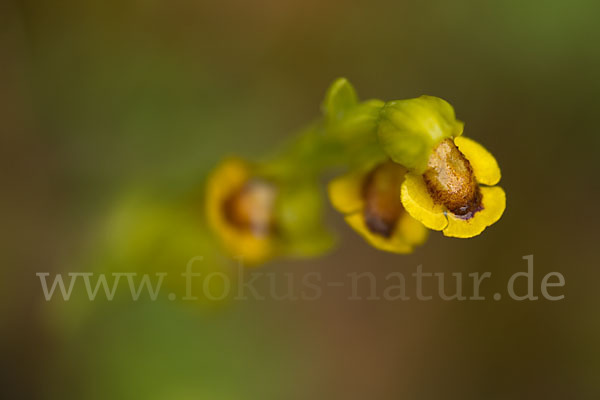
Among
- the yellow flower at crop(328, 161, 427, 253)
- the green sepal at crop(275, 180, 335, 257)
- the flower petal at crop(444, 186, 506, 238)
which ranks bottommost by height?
the flower petal at crop(444, 186, 506, 238)

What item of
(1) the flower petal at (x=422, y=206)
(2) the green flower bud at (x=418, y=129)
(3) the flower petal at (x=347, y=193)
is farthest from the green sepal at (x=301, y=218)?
(1) the flower petal at (x=422, y=206)

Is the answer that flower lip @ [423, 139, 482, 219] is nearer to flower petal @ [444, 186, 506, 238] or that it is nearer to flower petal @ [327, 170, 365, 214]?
flower petal @ [444, 186, 506, 238]

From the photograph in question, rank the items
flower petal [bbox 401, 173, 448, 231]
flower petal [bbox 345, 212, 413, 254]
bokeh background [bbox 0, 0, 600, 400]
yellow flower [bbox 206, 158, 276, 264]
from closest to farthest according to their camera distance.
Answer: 1. flower petal [bbox 401, 173, 448, 231]
2. flower petal [bbox 345, 212, 413, 254]
3. yellow flower [bbox 206, 158, 276, 264]
4. bokeh background [bbox 0, 0, 600, 400]

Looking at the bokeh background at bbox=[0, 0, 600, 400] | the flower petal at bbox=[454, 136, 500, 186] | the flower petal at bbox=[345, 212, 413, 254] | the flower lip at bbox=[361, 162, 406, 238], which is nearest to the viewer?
the flower petal at bbox=[454, 136, 500, 186]

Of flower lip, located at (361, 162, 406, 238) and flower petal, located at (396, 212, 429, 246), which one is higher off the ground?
flower lip, located at (361, 162, 406, 238)

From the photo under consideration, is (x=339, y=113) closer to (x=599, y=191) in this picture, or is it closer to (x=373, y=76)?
(x=373, y=76)

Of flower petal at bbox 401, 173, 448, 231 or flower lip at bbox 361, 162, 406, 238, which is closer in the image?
flower petal at bbox 401, 173, 448, 231

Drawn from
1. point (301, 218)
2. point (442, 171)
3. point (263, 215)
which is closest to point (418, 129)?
point (442, 171)

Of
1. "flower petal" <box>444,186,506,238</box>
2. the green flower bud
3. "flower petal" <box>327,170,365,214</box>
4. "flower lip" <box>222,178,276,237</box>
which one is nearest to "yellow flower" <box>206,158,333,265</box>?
"flower lip" <box>222,178,276,237</box>

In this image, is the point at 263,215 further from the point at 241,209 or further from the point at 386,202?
the point at 386,202
